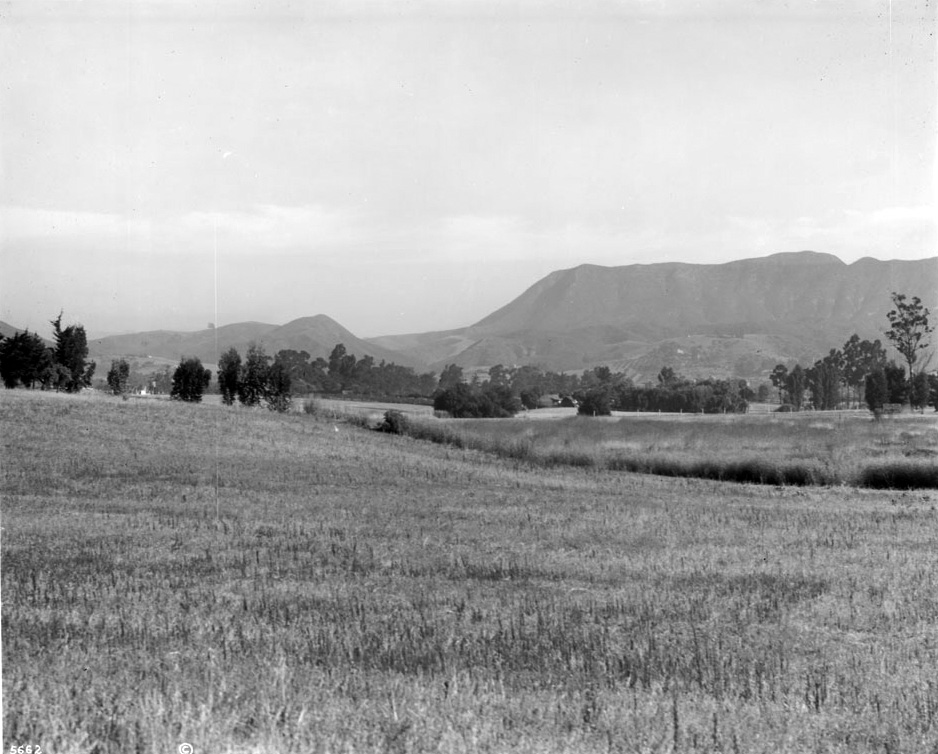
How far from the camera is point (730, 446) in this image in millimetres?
39500

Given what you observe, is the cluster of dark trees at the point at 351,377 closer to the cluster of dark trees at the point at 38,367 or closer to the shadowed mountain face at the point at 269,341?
the shadowed mountain face at the point at 269,341

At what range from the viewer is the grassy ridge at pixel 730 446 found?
33781mm

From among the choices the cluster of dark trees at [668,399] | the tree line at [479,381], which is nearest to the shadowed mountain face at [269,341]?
the tree line at [479,381]

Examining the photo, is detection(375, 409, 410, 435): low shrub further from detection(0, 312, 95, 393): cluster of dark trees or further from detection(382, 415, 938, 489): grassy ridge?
detection(0, 312, 95, 393): cluster of dark trees

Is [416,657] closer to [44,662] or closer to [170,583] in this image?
[44,662]

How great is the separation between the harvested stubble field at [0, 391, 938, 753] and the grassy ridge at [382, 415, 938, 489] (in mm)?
16031

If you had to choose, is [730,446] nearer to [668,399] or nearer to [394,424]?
[394,424]

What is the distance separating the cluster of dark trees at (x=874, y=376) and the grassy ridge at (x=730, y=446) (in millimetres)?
4094

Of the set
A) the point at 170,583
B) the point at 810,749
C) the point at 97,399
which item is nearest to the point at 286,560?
the point at 170,583

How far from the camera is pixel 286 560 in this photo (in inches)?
460

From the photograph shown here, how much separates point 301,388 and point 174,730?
191ft

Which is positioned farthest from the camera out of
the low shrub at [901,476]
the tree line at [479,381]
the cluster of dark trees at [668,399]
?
the cluster of dark trees at [668,399]

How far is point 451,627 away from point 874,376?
47197 millimetres

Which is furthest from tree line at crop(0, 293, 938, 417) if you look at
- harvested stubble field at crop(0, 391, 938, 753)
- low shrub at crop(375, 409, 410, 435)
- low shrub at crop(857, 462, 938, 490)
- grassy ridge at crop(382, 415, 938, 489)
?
harvested stubble field at crop(0, 391, 938, 753)
